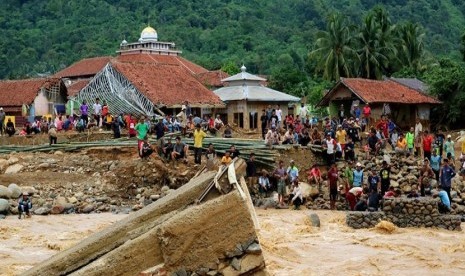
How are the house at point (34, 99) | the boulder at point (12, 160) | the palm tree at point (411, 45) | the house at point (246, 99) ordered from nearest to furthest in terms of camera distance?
the boulder at point (12, 160), the house at point (34, 99), the house at point (246, 99), the palm tree at point (411, 45)

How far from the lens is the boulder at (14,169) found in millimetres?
24016

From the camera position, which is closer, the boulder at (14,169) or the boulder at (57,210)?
the boulder at (57,210)

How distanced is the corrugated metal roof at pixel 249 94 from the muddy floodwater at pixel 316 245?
14.9 meters

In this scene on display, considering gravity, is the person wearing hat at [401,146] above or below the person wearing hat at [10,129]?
below

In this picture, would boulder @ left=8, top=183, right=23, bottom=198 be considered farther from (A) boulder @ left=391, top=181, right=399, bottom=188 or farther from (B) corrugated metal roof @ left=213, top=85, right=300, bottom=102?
(B) corrugated metal roof @ left=213, top=85, right=300, bottom=102

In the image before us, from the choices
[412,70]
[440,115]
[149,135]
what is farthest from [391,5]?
[149,135]

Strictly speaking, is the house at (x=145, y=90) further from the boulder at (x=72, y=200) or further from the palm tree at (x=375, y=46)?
the palm tree at (x=375, y=46)

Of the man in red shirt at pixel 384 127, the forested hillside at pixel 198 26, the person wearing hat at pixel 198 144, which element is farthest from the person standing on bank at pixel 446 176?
the forested hillside at pixel 198 26

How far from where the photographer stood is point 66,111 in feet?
111

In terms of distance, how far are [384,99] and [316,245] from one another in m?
16.2

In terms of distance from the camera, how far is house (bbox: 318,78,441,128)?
31391mm

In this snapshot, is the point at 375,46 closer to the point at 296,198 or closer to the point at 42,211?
the point at 296,198

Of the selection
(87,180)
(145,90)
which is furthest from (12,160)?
(145,90)

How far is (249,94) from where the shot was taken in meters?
35.1
